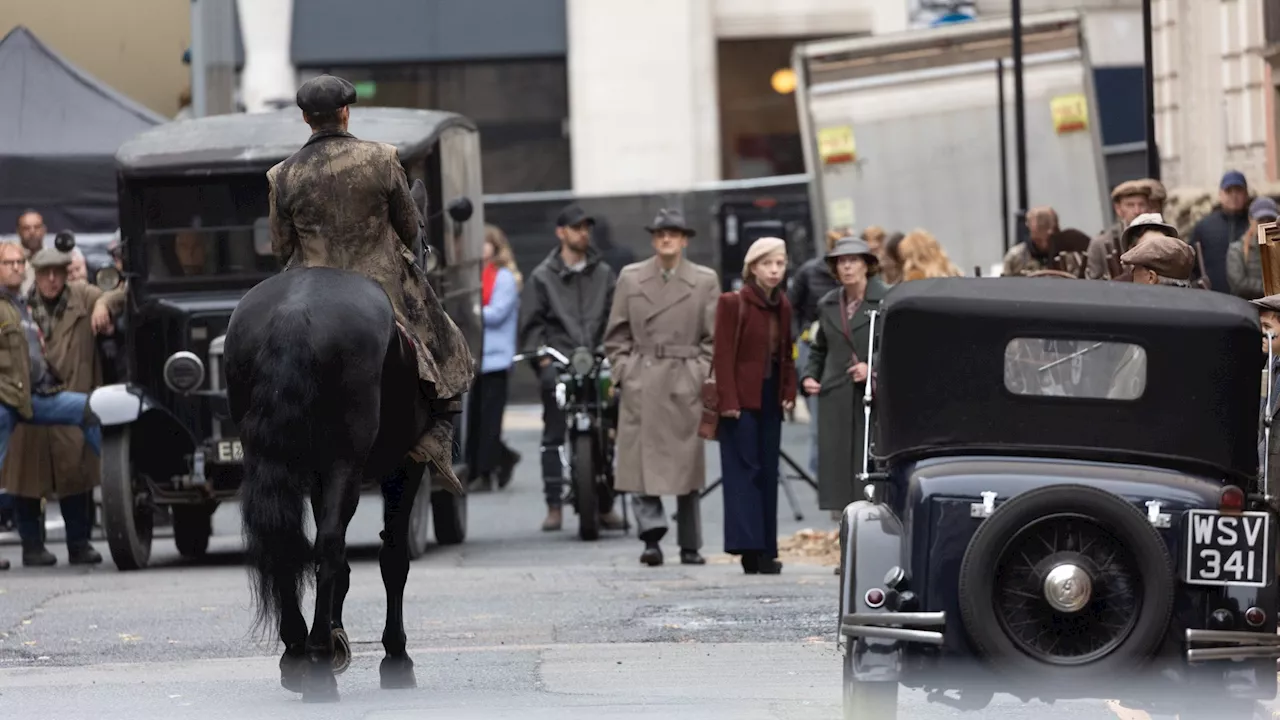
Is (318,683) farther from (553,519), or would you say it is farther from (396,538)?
(553,519)

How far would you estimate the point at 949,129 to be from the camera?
2383 cm

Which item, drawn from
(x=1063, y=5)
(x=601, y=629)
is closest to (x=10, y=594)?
A: (x=601, y=629)

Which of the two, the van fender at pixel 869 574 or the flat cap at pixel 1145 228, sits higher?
the flat cap at pixel 1145 228

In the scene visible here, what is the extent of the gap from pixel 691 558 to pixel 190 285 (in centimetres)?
341

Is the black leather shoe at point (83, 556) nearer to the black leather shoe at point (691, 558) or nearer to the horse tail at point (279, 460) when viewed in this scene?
the black leather shoe at point (691, 558)

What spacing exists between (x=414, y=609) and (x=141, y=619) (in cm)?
127

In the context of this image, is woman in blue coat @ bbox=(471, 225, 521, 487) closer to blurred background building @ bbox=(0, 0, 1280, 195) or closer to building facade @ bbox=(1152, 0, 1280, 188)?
building facade @ bbox=(1152, 0, 1280, 188)

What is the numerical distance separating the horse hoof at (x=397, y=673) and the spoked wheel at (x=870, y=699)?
2.29 meters

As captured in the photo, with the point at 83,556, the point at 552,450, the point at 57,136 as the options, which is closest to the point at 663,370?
the point at 552,450

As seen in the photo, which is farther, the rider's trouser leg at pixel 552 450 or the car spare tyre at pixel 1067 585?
the rider's trouser leg at pixel 552 450

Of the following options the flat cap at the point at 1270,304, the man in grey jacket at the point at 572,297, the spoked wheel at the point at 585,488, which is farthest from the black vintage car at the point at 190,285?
the flat cap at the point at 1270,304

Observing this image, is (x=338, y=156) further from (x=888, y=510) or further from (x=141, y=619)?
(x=141, y=619)

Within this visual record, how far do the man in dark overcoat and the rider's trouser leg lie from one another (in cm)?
304

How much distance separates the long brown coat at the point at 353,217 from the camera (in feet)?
32.0
